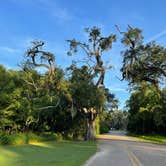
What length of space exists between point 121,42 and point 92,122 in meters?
11.3

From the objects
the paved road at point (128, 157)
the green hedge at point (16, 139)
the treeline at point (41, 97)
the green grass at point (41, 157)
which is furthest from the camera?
the treeline at point (41, 97)

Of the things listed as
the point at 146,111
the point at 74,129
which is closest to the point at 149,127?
the point at 146,111

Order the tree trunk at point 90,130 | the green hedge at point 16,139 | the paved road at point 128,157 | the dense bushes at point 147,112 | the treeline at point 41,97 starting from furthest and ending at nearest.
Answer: the dense bushes at point 147,112, the tree trunk at point 90,130, the treeline at point 41,97, the green hedge at point 16,139, the paved road at point 128,157

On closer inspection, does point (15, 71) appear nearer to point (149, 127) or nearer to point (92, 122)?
point (92, 122)

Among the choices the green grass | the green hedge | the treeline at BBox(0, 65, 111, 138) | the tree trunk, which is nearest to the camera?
the green grass

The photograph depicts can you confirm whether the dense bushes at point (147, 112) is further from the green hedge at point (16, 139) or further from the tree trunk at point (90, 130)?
the green hedge at point (16, 139)

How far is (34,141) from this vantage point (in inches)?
1332

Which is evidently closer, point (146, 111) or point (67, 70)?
point (67, 70)

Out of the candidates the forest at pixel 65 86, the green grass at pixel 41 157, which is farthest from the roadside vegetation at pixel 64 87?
the green grass at pixel 41 157

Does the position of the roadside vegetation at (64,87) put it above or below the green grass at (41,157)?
above

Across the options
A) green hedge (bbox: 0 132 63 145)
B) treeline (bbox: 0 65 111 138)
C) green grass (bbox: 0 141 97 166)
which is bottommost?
green grass (bbox: 0 141 97 166)

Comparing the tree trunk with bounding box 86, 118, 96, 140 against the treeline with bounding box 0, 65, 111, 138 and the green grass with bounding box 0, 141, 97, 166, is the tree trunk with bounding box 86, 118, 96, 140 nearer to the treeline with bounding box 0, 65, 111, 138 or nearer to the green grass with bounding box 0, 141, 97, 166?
the treeline with bounding box 0, 65, 111, 138

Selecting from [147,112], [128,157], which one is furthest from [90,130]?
[147,112]

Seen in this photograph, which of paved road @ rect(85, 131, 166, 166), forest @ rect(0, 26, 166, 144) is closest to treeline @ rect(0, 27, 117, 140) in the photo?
forest @ rect(0, 26, 166, 144)
